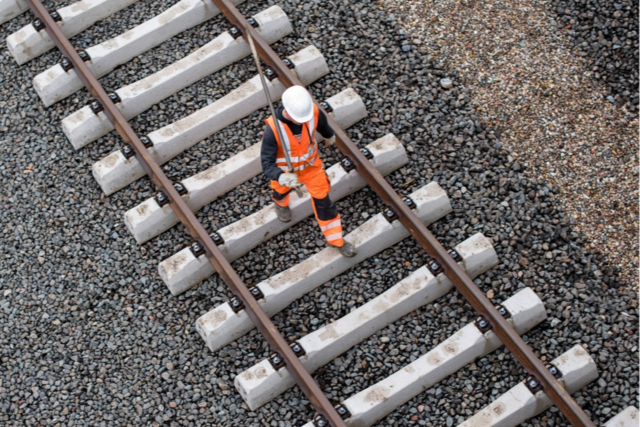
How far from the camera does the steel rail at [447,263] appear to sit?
587 cm

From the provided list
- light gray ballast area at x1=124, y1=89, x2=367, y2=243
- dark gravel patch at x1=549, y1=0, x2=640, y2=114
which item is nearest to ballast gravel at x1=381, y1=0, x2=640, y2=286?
dark gravel patch at x1=549, y1=0, x2=640, y2=114

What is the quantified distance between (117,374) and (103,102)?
2.56 meters

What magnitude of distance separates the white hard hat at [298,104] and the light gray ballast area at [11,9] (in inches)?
146

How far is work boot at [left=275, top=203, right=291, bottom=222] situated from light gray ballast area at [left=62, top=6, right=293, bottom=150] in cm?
178

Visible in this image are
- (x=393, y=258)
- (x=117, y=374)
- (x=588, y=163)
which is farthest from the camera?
(x=588, y=163)

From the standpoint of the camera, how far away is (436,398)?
20.2ft

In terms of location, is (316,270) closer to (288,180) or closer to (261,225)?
(261,225)

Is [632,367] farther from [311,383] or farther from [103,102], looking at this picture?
[103,102]

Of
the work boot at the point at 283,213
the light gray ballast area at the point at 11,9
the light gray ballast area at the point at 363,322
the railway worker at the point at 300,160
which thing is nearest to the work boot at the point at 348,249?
the railway worker at the point at 300,160

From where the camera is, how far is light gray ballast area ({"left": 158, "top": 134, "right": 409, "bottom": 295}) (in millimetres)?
6527

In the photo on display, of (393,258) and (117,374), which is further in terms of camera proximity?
(393,258)

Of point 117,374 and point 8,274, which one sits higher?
point 8,274

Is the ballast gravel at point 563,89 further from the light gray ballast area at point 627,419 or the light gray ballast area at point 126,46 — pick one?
the light gray ballast area at point 126,46

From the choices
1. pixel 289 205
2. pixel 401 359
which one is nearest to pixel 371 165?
pixel 289 205
